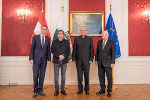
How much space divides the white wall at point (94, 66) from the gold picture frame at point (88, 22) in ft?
0.88

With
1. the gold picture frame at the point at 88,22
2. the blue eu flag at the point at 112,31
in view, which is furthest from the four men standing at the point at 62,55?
the gold picture frame at the point at 88,22

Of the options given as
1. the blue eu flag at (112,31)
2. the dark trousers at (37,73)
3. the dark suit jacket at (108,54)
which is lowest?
the dark trousers at (37,73)

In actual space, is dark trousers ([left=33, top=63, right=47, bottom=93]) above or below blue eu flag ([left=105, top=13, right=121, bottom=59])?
below

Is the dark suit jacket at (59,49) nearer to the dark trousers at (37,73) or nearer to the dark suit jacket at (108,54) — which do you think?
the dark trousers at (37,73)

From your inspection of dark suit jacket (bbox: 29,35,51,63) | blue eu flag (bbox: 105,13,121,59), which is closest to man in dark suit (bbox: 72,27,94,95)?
dark suit jacket (bbox: 29,35,51,63)

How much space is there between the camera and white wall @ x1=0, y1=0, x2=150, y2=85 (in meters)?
4.31

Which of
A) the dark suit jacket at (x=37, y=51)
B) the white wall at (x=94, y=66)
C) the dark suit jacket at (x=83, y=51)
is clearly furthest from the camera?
the white wall at (x=94, y=66)

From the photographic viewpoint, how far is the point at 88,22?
4414mm

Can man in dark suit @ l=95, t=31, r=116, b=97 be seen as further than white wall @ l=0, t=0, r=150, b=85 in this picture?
No

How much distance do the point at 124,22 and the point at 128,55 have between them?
1093 millimetres

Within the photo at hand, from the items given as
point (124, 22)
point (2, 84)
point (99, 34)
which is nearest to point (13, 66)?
point (2, 84)

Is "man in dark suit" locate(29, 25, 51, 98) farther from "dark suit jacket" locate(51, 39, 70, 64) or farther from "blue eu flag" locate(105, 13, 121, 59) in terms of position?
"blue eu flag" locate(105, 13, 121, 59)

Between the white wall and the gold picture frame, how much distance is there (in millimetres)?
268

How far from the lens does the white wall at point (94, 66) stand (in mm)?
4312
